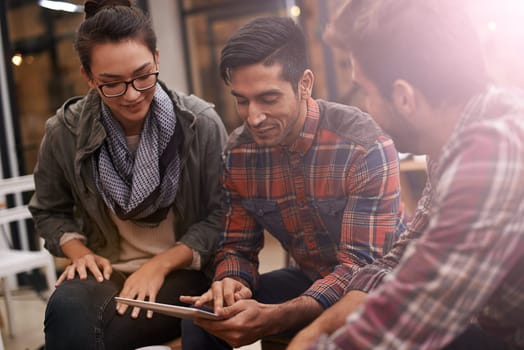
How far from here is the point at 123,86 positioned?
1.63 m

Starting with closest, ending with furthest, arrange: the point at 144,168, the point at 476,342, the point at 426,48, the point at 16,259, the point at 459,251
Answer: the point at 459,251
the point at 426,48
the point at 476,342
the point at 144,168
the point at 16,259

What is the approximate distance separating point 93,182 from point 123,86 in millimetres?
311

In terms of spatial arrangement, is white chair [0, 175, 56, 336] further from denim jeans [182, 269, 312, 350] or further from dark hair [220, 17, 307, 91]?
dark hair [220, 17, 307, 91]

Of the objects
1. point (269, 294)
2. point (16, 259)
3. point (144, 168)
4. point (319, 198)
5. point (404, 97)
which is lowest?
point (16, 259)

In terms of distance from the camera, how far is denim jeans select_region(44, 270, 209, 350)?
148 cm

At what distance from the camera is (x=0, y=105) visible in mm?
4223

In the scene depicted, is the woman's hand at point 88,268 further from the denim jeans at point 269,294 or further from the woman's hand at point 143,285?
the denim jeans at point 269,294

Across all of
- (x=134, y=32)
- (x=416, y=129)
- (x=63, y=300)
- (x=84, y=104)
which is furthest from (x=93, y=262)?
(x=416, y=129)

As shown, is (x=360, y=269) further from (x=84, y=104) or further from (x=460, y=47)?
(x=84, y=104)

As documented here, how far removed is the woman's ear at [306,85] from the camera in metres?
1.60

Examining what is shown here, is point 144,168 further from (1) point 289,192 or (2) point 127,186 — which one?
(1) point 289,192

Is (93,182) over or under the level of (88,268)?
over

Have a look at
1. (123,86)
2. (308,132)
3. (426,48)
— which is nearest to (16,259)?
(123,86)

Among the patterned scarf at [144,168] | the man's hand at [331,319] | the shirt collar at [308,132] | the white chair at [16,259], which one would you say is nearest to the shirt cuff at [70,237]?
the patterned scarf at [144,168]
